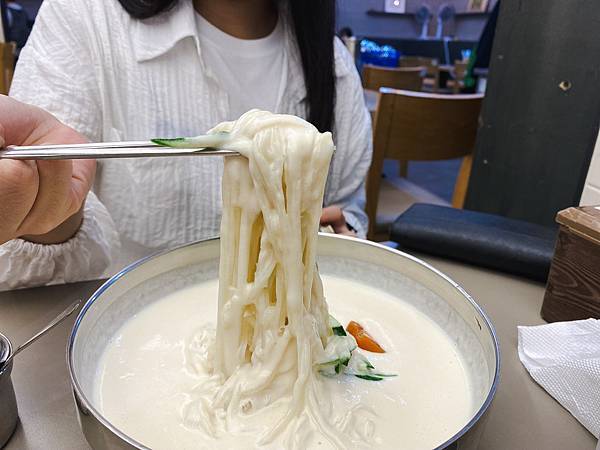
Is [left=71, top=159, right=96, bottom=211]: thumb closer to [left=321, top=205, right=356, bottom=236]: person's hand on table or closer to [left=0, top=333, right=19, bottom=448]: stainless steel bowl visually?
[left=0, top=333, right=19, bottom=448]: stainless steel bowl

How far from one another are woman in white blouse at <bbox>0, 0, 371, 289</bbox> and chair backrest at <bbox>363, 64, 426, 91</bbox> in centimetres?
195

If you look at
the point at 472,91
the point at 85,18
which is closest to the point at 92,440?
the point at 85,18

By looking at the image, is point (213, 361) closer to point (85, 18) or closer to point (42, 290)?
point (42, 290)

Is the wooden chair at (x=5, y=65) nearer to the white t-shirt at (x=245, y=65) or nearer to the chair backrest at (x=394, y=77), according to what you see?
the chair backrest at (x=394, y=77)

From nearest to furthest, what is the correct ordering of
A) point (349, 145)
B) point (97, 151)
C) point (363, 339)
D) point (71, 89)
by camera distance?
point (97, 151) < point (363, 339) < point (71, 89) < point (349, 145)

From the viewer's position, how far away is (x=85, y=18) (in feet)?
4.04

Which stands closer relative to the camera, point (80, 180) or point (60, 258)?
point (80, 180)

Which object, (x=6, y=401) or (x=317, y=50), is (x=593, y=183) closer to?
(x=317, y=50)

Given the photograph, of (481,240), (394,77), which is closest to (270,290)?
(481,240)

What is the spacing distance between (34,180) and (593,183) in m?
1.51

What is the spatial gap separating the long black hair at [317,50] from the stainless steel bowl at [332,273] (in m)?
0.59

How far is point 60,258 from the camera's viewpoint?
3.26 ft

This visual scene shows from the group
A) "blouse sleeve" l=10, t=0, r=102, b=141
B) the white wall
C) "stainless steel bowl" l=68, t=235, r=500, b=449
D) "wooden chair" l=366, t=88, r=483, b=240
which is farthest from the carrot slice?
"wooden chair" l=366, t=88, r=483, b=240

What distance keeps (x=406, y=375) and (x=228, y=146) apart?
0.41 meters
